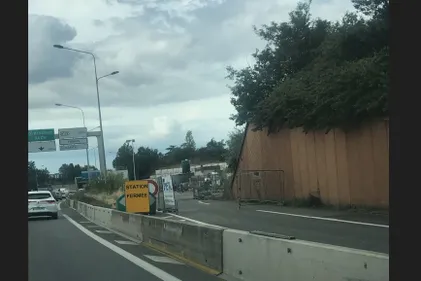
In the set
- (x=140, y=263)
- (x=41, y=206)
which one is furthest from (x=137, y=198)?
(x=140, y=263)

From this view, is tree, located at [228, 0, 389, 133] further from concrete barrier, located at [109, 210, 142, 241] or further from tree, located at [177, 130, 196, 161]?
tree, located at [177, 130, 196, 161]

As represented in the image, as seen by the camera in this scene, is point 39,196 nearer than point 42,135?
Yes

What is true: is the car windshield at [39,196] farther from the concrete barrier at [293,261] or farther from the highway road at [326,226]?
the concrete barrier at [293,261]

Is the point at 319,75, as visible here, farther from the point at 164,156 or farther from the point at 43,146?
the point at 164,156

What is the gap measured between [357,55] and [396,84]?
829 inches

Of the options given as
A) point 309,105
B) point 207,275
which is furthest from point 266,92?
point 207,275

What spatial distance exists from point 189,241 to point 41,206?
16.6m

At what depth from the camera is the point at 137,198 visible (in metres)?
22.5

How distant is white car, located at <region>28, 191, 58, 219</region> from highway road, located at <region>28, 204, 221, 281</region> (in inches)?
378

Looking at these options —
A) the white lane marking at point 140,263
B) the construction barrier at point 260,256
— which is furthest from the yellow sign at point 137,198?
the construction barrier at point 260,256

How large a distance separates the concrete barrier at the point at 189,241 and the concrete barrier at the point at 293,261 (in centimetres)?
44

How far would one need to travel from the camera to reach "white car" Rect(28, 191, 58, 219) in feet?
81.4

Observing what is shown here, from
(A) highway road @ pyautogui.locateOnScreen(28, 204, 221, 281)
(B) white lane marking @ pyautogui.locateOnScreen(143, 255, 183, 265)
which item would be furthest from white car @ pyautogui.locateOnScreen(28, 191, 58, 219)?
(B) white lane marking @ pyautogui.locateOnScreen(143, 255, 183, 265)

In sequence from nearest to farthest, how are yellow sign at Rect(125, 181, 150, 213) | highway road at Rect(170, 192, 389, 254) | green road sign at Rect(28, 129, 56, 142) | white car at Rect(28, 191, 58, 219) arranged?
1. highway road at Rect(170, 192, 389, 254)
2. yellow sign at Rect(125, 181, 150, 213)
3. white car at Rect(28, 191, 58, 219)
4. green road sign at Rect(28, 129, 56, 142)
